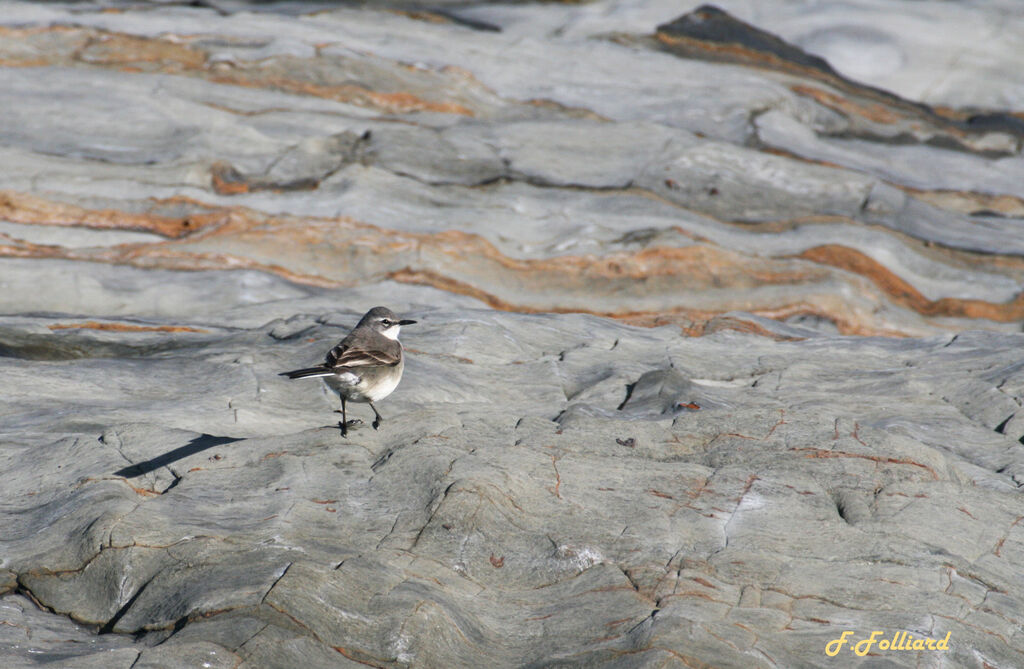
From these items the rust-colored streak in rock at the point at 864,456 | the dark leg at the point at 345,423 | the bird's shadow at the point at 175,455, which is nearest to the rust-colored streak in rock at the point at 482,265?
the dark leg at the point at 345,423

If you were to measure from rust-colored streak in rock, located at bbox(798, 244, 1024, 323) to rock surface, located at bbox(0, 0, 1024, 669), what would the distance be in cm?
6

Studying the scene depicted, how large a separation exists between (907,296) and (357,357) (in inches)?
437

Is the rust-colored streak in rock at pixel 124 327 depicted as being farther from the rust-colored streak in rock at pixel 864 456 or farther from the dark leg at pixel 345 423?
the rust-colored streak in rock at pixel 864 456

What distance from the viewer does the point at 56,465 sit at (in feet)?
24.7

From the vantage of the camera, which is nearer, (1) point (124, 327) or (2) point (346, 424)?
(2) point (346, 424)

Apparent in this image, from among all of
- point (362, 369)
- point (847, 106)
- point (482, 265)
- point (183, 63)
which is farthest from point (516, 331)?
point (847, 106)

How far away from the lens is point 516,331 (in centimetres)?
1158

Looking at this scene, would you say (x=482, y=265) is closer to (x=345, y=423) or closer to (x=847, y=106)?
(x=345, y=423)

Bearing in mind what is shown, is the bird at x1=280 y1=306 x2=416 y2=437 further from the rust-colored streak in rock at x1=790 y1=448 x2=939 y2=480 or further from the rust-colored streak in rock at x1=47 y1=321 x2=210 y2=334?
the rust-colored streak in rock at x1=47 y1=321 x2=210 y2=334

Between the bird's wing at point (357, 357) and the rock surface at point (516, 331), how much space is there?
24.5 inches

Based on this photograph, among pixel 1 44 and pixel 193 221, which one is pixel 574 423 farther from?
pixel 1 44

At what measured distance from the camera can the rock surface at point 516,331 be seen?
6027 millimetres

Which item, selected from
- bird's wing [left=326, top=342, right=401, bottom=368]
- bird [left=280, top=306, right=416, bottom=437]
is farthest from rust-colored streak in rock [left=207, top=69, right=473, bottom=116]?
bird's wing [left=326, top=342, right=401, bottom=368]

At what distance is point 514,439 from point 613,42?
14.3 metres
